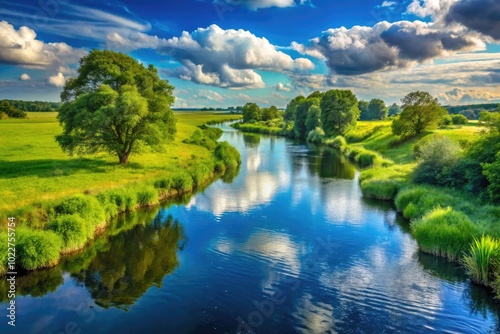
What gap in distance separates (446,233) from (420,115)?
50.2 m

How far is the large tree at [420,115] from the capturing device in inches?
2579

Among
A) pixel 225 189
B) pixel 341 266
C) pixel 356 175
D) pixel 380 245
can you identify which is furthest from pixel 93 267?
pixel 356 175

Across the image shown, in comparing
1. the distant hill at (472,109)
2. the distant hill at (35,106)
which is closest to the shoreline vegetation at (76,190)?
the distant hill at (472,109)

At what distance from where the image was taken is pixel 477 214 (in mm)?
24016

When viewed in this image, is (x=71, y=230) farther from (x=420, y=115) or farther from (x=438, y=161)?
(x=420, y=115)

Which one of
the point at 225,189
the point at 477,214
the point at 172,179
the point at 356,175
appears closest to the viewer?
the point at 477,214

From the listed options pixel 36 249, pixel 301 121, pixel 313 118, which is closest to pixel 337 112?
pixel 313 118

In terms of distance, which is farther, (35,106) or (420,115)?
(35,106)

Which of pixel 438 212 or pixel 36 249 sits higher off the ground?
pixel 438 212

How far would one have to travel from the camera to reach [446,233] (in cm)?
2159

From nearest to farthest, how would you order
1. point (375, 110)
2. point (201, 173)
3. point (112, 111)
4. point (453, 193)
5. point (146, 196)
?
point (453, 193) → point (146, 196) → point (112, 111) → point (201, 173) → point (375, 110)

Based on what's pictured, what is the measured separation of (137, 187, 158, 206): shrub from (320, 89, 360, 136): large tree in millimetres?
67079

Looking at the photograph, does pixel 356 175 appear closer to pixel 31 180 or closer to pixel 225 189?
pixel 225 189

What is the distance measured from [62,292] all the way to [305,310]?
39.4 ft
